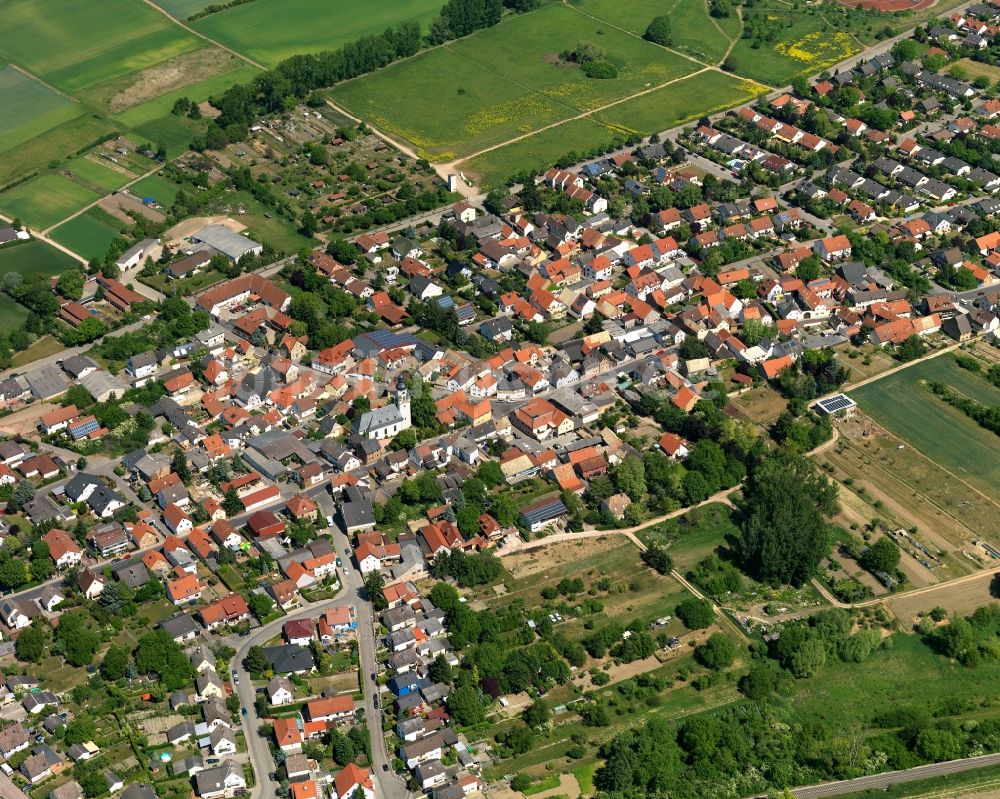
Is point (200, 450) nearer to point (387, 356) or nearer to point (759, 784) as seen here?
point (387, 356)

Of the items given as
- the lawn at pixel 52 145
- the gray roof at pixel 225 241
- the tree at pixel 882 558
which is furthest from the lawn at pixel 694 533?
the lawn at pixel 52 145

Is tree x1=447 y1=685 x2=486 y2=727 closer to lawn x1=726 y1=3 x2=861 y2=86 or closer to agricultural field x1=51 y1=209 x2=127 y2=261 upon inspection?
agricultural field x1=51 y1=209 x2=127 y2=261

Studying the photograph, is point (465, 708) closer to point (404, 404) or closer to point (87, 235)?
point (404, 404)

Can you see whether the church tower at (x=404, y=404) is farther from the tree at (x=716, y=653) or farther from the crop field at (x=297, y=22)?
the crop field at (x=297, y=22)

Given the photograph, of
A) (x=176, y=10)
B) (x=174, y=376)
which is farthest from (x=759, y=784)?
(x=176, y=10)

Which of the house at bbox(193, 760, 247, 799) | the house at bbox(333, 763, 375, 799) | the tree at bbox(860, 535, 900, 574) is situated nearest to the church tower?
the house at bbox(333, 763, 375, 799)

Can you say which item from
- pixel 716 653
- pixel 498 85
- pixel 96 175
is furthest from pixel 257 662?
pixel 498 85
